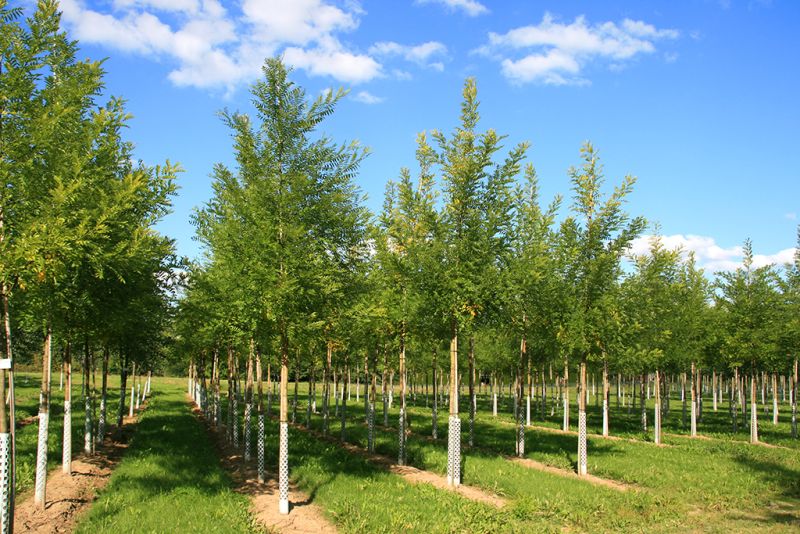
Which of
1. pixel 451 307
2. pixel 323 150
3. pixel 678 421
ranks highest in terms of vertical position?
pixel 323 150

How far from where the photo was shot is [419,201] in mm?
16969

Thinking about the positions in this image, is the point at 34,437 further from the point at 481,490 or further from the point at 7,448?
the point at 481,490

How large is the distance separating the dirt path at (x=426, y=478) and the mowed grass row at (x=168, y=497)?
571 cm

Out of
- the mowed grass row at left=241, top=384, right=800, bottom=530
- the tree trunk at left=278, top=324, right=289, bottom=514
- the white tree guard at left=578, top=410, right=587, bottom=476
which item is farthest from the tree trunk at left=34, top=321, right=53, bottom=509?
the white tree guard at left=578, top=410, right=587, bottom=476

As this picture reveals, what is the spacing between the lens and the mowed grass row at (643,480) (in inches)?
543

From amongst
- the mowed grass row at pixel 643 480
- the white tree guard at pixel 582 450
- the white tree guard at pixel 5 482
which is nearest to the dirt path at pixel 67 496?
the white tree guard at pixel 5 482

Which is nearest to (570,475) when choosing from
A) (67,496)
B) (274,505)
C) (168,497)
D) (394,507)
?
(394,507)

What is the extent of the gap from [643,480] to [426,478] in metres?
7.40

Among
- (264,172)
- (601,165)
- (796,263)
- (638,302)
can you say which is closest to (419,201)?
(264,172)

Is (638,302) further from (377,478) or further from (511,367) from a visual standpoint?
(511,367)

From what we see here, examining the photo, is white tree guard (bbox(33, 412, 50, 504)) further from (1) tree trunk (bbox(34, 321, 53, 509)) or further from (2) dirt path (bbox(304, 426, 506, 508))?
(2) dirt path (bbox(304, 426, 506, 508))

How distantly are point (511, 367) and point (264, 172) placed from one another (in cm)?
3486

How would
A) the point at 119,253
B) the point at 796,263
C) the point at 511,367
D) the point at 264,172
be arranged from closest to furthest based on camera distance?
the point at 119,253 < the point at 264,172 < the point at 796,263 < the point at 511,367

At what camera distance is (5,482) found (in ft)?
31.9
